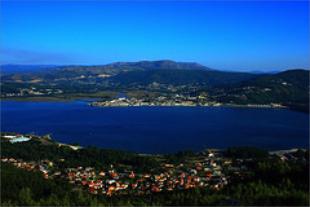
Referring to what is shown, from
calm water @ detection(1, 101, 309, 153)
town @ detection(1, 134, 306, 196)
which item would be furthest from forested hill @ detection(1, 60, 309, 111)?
town @ detection(1, 134, 306, 196)

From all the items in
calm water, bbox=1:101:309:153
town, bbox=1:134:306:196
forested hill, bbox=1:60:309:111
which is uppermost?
forested hill, bbox=1:60:309:111

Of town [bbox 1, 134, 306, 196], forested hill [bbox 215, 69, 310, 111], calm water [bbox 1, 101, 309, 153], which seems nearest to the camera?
town [bbox 1, 134, 306, 196]

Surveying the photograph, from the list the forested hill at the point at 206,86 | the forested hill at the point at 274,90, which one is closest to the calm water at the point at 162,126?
the forested hill at the point at 274,90

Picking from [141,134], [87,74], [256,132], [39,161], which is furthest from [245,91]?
[87,74]

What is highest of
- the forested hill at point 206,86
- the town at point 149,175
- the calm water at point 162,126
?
the forested hill at point 206,86

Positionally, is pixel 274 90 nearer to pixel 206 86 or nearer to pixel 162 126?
pixel 206 86

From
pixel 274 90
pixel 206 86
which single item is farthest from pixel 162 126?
pixel 206 86

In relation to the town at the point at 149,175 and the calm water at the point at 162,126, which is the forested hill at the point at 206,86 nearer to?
the calm water at the point at 162,126

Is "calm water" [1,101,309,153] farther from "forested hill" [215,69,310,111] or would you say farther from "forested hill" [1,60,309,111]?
"forested hill" [1,60,309,111]
